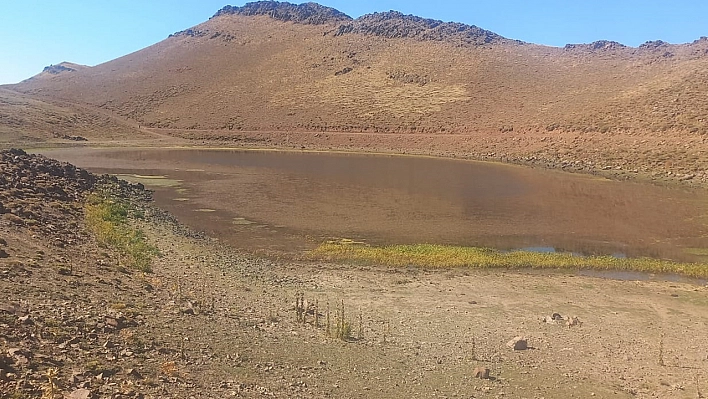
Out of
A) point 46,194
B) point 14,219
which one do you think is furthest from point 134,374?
point 46,194

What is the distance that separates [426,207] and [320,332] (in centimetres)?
2080

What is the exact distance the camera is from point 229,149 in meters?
74.2

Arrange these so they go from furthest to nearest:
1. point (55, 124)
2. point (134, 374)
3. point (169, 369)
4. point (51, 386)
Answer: point (55, 124)
point (169, 369)
point (134, 374)
point (51, 386)

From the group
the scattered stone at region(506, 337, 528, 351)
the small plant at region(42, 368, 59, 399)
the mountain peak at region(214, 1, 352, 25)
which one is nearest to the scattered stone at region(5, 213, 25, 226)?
the small plant at region(42, 368, 59, 399)

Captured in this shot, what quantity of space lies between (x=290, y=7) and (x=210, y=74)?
56.0 metres

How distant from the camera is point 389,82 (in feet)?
349

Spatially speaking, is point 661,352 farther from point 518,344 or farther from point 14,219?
point 14,219

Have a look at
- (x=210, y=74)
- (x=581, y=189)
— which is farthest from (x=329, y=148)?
(x=210, y=74)

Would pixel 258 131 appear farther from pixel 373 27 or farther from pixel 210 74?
pixel 373 27

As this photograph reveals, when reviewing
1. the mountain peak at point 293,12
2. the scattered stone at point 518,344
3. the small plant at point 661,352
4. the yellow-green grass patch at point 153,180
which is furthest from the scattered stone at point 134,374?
the mountain peak at point 293,12

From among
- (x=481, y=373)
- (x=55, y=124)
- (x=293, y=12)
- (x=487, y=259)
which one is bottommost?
(x=487, y=259)

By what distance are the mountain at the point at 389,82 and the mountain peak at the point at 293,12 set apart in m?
0.86

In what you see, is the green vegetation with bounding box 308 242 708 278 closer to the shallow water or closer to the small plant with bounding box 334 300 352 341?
the shallow water

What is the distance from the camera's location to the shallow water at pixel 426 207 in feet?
74.8
